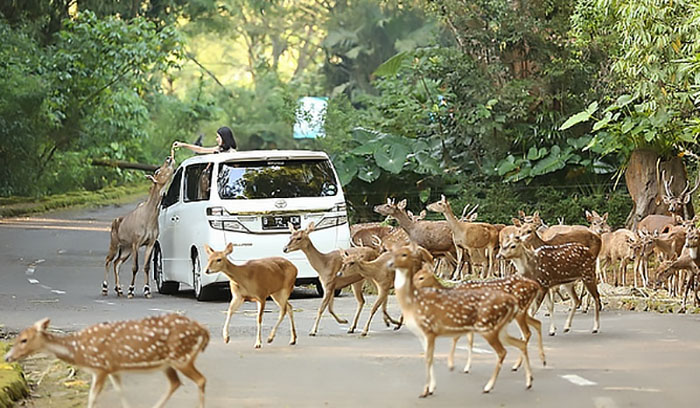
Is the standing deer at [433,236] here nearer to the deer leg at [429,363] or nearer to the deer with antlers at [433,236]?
the deer with antlers at [433,236]

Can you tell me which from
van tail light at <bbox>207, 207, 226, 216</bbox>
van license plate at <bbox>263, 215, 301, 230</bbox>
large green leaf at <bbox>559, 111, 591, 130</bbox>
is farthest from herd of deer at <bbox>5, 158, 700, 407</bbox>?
large green leaf at <bbox>559, 111, 591, 130</bbox>

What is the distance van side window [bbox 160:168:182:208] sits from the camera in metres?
18.2

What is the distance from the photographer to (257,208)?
1645cm

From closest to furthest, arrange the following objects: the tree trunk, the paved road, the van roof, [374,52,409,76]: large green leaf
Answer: the paved road, the van roof, the tree trunk, [374,52,409,76]: large green leaf

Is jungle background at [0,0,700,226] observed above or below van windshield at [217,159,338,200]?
above

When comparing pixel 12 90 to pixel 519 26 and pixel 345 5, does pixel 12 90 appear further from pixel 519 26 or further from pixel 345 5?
pixel 345 5

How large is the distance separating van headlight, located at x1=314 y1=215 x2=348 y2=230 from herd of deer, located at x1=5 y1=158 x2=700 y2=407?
538mm

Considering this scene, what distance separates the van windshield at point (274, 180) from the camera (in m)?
16.7

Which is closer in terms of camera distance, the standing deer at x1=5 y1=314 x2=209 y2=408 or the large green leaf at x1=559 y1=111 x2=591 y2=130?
the standing deer at x1=5 y1=314 x2=209 y2=408

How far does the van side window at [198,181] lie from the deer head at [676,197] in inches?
301

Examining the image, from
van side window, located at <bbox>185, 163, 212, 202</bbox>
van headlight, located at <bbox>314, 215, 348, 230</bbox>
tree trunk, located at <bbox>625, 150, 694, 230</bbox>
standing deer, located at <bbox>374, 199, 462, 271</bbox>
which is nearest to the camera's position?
van headlight, located at <bbox>314, 215, 348, 230</bbox>

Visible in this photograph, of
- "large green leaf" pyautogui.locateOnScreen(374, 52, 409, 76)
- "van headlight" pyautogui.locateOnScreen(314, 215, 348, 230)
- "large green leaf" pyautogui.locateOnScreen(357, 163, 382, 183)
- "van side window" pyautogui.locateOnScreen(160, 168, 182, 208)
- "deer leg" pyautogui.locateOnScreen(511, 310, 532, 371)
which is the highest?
"large green leaf" pyautogui.locateOnScreen(374, 52, 409, 76)

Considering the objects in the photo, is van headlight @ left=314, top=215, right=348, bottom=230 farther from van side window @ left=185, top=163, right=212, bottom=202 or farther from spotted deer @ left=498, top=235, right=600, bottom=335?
spotted deer @ left=498, top=235, right=600, bottom=335

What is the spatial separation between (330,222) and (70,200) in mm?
22344
